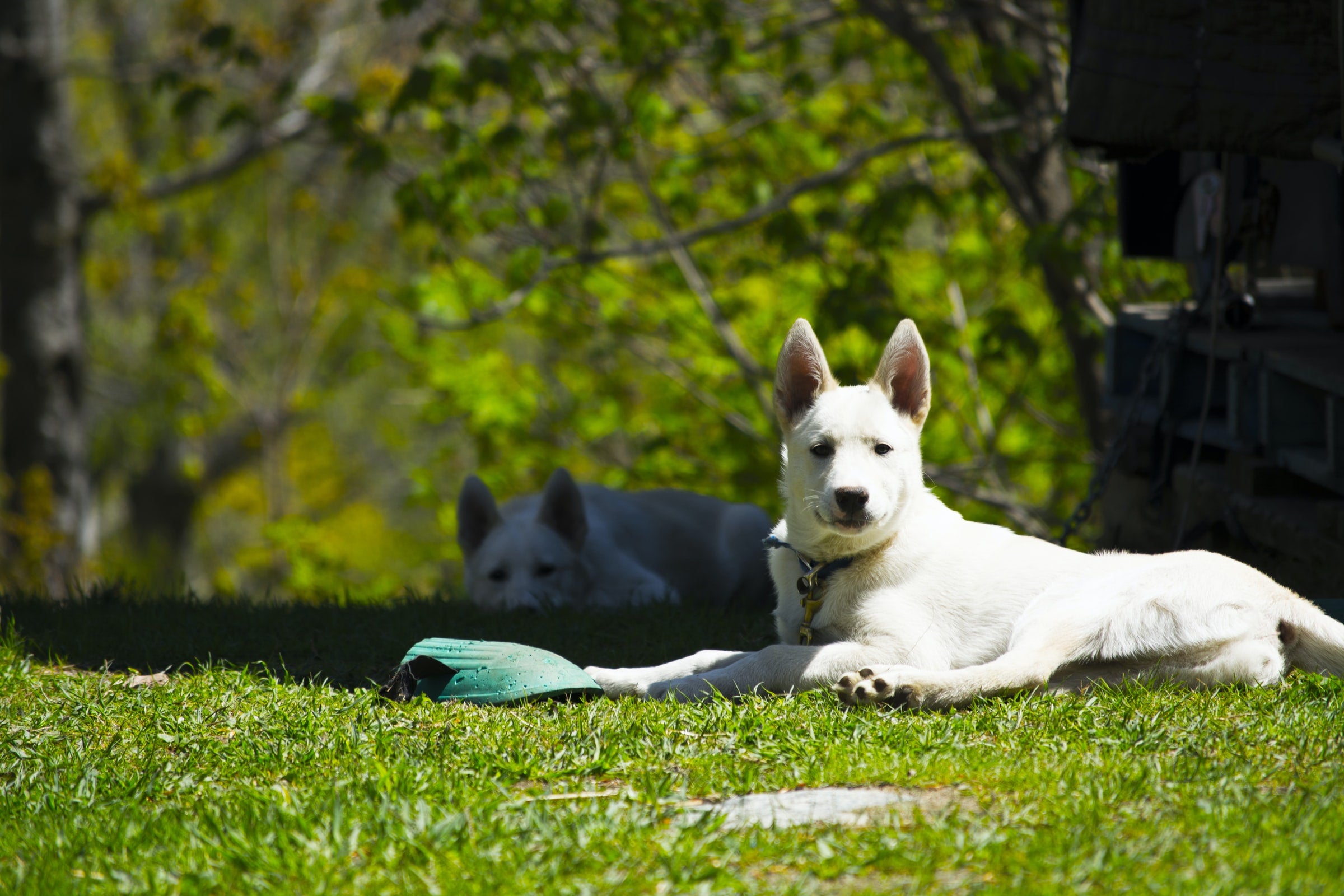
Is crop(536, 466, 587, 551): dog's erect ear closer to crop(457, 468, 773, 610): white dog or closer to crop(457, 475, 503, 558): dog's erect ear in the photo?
crop(457, 468, 773, 610): white dog

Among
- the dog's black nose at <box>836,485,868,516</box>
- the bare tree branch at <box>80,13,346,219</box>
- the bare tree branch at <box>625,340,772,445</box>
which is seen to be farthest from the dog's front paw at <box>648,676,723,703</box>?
the bare tree branch at <box>80,13,346,219</box>

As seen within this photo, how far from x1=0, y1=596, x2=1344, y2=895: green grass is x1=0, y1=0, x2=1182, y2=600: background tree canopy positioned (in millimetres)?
3678

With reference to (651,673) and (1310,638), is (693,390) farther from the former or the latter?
(1310,638)

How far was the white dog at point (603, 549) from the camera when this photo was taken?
721 cm

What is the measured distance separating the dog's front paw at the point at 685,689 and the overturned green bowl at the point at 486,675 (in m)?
0.21

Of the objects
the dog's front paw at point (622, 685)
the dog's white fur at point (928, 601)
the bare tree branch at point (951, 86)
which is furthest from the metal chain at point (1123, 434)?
the bare tree branch at point (951, 86)

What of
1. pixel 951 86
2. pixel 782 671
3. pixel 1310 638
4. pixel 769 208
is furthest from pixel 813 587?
pixel 951 86

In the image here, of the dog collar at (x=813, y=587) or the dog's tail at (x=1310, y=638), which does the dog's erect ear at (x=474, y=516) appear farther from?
the dog's tail at (x=1310, y=638)

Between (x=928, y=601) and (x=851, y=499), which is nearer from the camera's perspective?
(x=851, y=499)

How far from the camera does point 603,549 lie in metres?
7.62

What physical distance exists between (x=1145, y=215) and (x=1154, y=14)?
2278mm

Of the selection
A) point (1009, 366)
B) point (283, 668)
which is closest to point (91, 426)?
point (1009, 366)

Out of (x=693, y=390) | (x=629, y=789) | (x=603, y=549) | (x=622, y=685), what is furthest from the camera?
(x=693, y=390)

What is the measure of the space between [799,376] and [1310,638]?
1.94 m
